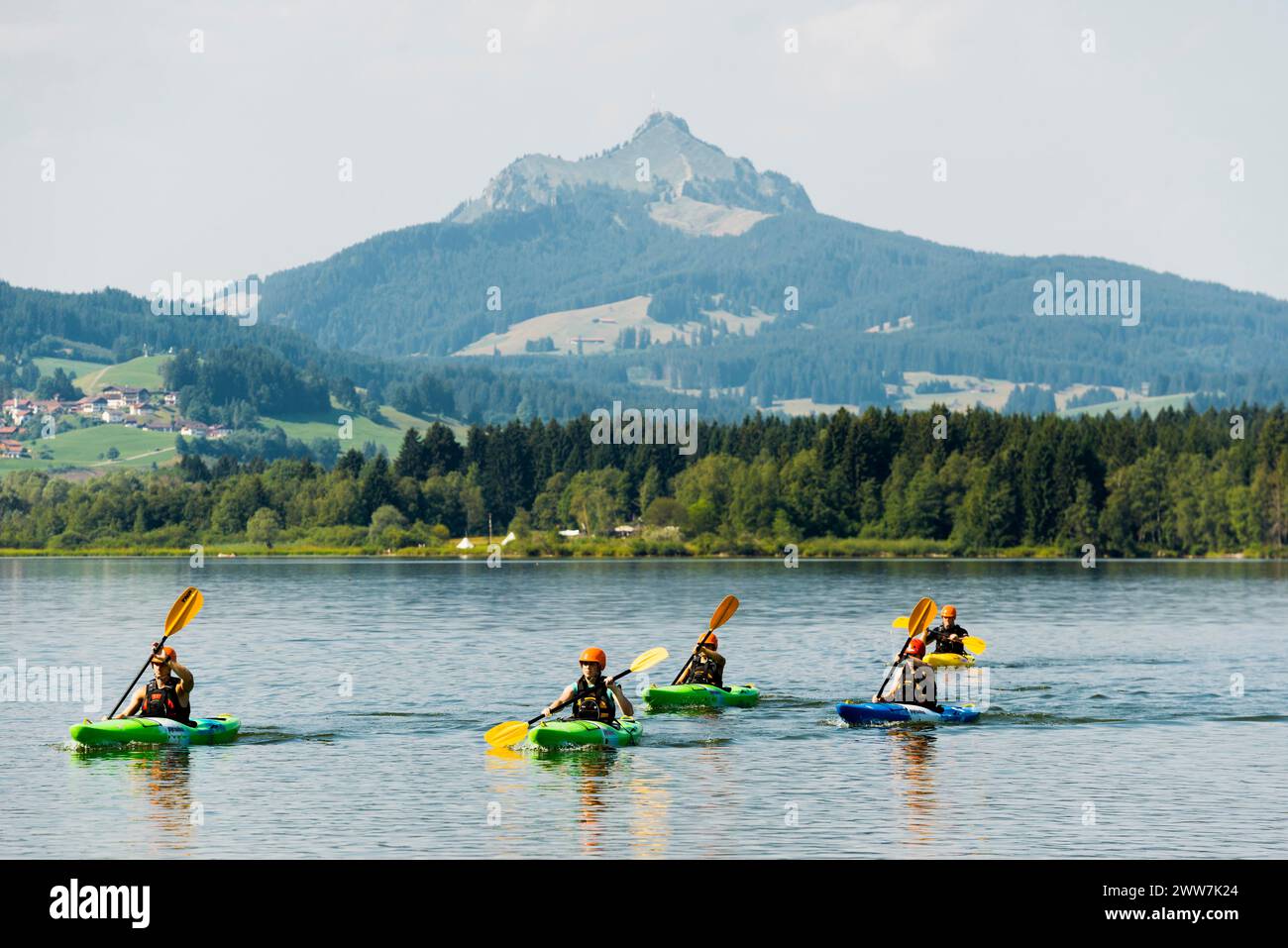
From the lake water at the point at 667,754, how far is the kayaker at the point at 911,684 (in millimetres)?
881

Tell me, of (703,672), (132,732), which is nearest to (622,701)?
(703,672)

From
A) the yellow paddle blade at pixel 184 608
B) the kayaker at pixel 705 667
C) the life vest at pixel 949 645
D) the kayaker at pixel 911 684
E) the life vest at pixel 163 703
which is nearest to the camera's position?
the life vest at pixel 163 703

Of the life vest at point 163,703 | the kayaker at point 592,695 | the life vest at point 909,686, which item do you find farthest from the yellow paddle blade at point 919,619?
the life vest at point 163,703

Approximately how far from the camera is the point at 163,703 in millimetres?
41000

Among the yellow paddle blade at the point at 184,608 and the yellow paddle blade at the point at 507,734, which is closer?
the yellow paddle blade at the point at 507,734

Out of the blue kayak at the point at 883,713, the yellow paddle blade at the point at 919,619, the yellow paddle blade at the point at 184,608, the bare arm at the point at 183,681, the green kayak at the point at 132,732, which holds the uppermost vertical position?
the yellow paddle blade at the point at 184,608

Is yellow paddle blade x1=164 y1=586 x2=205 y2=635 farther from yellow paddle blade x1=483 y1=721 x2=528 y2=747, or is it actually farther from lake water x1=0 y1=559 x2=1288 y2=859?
yellow paddle blade x1=483 y1=721 x2=528 y2=747

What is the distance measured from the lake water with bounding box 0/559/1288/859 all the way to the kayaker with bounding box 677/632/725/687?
1414 mm

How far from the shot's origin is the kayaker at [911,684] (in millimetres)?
45875

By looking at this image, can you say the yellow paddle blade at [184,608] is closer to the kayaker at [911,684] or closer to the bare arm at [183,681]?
the bare arm at [183,681]

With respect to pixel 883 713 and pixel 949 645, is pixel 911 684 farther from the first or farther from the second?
pixel 949 645

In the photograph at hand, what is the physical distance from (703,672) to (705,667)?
187 millimetres
